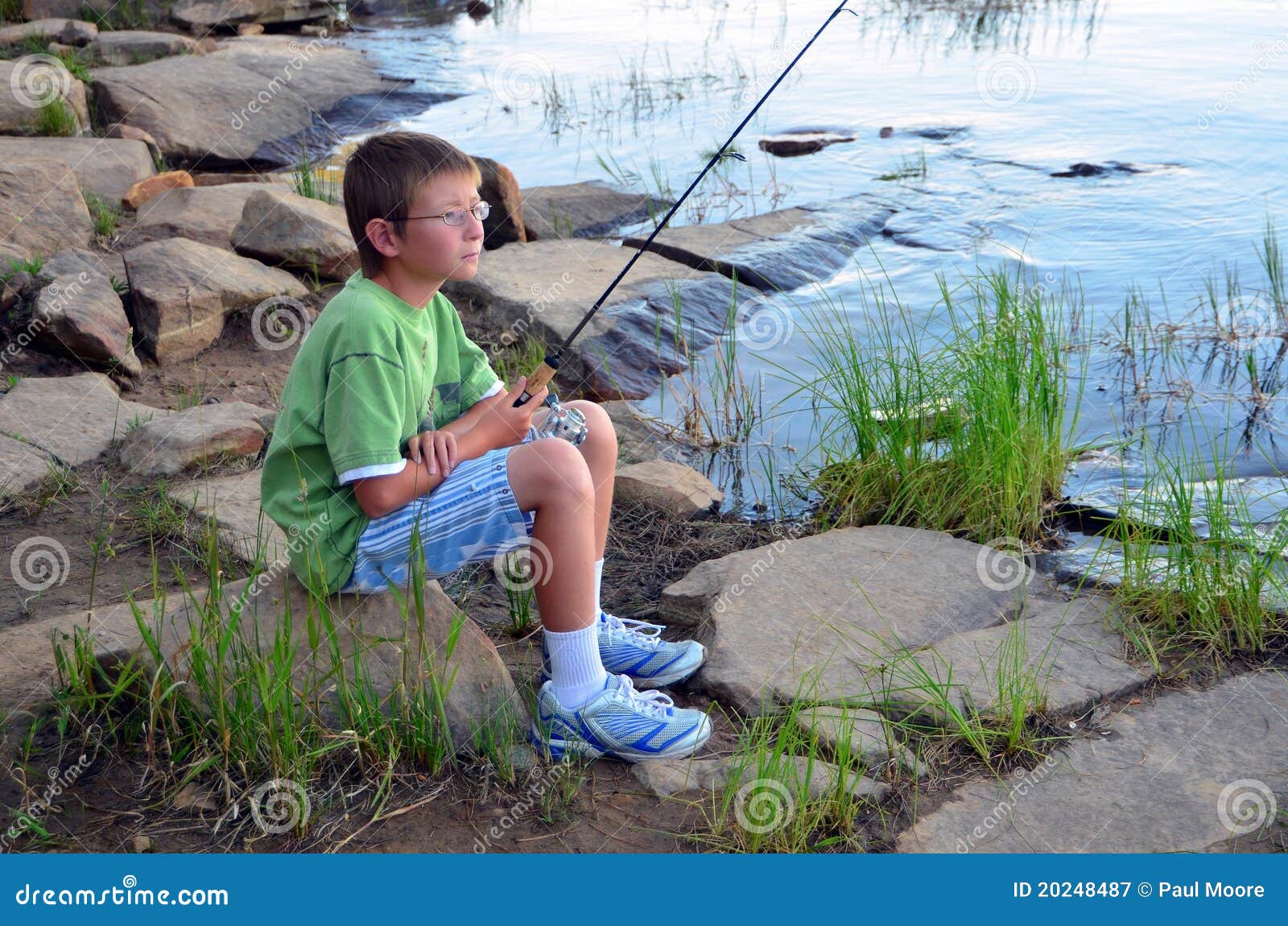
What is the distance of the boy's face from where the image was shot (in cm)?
250

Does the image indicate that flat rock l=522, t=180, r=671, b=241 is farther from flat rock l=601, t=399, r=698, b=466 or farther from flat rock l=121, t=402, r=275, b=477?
flat rock l=121, t=402, r=275, b=477

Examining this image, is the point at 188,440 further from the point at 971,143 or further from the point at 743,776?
the point at 971,143

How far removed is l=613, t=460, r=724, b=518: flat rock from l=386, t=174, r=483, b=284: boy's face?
1.30 metres

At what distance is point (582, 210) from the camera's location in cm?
671

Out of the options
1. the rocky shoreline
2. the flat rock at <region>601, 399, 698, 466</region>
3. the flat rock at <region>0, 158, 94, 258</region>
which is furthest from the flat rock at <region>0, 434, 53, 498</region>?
the flat rock at <region>601, 399, 698, 466</region>

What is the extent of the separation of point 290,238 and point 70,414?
1480mm

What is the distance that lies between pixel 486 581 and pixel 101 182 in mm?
3685

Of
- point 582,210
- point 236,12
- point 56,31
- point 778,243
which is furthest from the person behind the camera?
point 236,12

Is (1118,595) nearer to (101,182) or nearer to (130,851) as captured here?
(130,851)

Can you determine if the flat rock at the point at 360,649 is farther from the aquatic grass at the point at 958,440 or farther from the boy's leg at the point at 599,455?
the aquatic grass at the point at 958,440

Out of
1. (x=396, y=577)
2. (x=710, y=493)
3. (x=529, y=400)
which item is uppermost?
(x=529, y=400)

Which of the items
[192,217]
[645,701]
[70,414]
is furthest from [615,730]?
[192,217]

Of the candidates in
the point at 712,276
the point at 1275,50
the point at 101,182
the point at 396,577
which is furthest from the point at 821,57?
the point at 396,577

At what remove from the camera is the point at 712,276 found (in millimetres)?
5703
